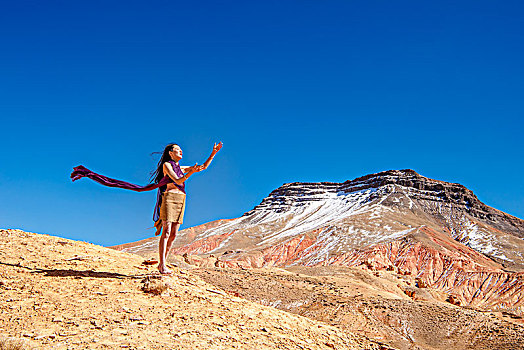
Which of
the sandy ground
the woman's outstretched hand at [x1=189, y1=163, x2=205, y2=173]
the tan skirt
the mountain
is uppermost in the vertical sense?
the mountain

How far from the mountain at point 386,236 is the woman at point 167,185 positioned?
141ft

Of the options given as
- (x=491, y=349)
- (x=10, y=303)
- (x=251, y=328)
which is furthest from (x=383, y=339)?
(x=10, y=303)

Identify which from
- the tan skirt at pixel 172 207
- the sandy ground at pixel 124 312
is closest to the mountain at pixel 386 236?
the sandy ground at pixel 124 312

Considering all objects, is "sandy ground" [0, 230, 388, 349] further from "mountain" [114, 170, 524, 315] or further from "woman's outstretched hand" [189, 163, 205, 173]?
"mountain" [114, 170, 524, 315]

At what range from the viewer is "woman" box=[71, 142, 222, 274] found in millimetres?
9586

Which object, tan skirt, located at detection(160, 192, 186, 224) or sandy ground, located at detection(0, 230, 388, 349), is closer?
sandy ground, located at detection(0, 230, 388, 349)

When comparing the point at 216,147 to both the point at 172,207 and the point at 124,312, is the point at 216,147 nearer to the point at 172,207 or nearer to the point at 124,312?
the point at 172,207

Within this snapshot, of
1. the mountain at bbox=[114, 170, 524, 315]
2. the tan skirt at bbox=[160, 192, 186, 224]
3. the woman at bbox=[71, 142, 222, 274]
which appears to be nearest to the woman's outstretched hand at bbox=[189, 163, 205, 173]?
the woman at bbox=[71, 142, 222, 274]

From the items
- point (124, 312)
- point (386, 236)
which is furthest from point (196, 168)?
point (386, 236)

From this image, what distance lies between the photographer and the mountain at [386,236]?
6906 centimetres

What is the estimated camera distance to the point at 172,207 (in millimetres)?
9625

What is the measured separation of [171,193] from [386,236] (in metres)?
79.4

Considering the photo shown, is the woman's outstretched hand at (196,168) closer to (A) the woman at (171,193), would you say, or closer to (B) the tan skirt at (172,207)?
(A) the woman at (171,193)

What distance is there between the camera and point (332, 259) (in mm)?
75875
